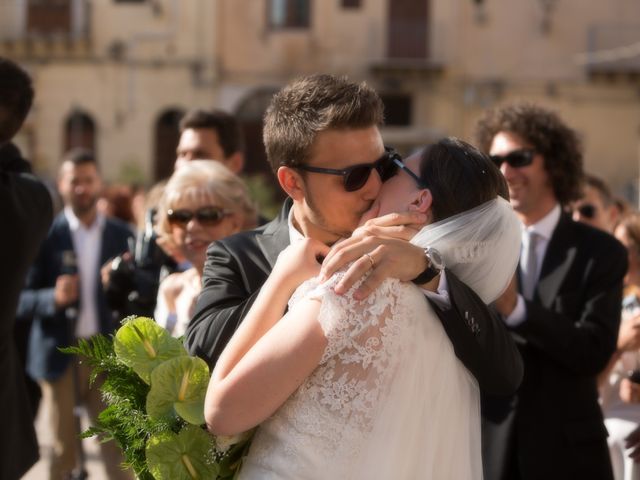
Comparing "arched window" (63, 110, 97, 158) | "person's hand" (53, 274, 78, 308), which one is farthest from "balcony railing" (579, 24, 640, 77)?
"person's hand" (53, 274, 78, 308)

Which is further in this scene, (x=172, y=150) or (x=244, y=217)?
(x=172, y=150)

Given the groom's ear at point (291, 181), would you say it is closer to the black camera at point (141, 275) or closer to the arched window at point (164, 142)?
the black camera at point (141, 275)

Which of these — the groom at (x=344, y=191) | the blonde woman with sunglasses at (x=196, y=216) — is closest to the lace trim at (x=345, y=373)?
the groom at (x=344, y=191)

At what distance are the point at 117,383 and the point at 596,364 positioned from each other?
183 cm

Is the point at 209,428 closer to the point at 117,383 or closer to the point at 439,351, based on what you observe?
the point at 117,383

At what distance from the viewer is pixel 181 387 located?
2617 millimetres

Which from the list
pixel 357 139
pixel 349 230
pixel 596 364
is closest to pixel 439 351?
pixel 349 230

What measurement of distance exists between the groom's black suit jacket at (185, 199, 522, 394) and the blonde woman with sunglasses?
1.13 meters

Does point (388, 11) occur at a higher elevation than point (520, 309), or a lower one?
higher

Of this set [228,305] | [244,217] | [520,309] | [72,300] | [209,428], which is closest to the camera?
[209,428]

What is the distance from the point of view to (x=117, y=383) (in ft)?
9.07

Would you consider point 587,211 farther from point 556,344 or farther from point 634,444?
point 556,344

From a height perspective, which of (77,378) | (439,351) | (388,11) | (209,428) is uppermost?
(388,11)

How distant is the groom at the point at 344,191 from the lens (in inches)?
99.2
